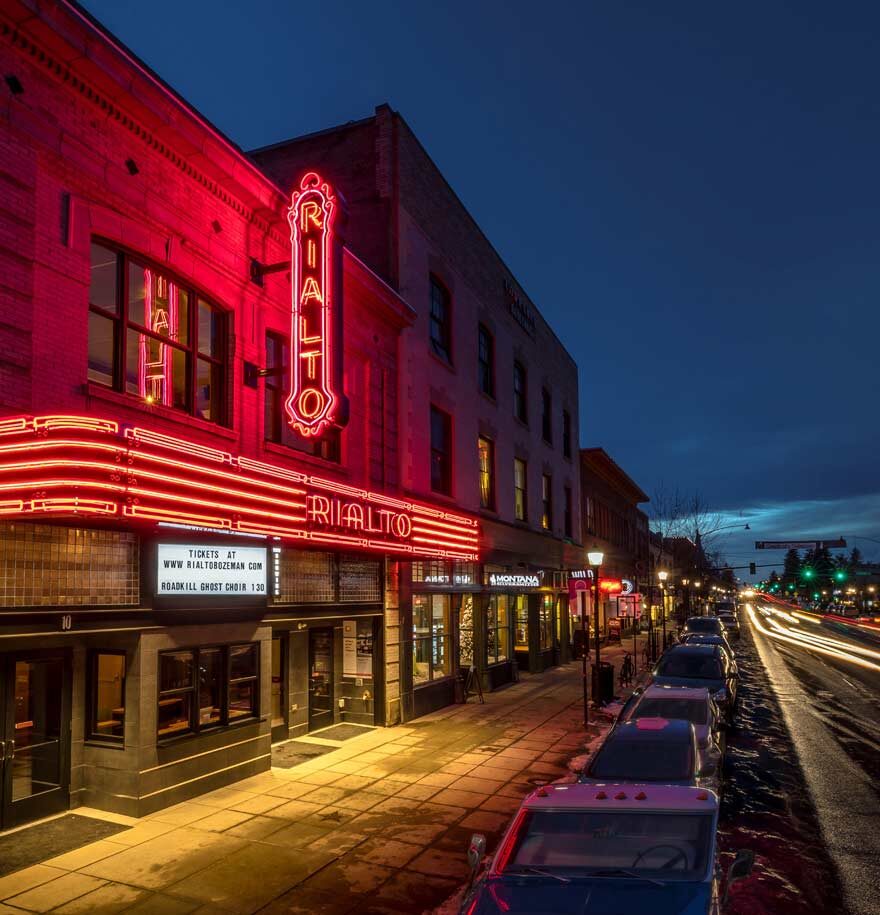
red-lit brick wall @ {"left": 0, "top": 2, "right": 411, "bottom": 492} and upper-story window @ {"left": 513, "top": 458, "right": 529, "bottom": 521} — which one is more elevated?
red-lit brick wall @ {"left": 0, "top": 2, "right": 411, "bottom": 492}

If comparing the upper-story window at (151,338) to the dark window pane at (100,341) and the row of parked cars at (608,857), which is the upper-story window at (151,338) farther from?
the row of parked cars at (608,857)

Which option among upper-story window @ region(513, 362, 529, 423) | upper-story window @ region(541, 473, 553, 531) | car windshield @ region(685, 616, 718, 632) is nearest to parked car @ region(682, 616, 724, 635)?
car windshield @ region(685, 616, 718, 632)

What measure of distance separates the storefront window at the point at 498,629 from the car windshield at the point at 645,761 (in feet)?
49.0

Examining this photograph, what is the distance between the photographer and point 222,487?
1091 cm

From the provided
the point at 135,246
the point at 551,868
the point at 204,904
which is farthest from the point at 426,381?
the point at 551,868

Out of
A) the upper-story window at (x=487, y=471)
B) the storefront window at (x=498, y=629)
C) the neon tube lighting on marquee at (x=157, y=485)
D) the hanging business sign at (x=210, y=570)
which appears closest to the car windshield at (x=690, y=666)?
the storefront window at (x=498, y=629)

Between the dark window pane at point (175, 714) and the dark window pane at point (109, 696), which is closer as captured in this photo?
the dark window pane at point (109, 696)

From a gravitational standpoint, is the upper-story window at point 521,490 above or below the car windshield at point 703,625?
above

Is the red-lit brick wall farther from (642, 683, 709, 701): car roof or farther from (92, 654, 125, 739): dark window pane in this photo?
(642, 683, 709, 701): car roof

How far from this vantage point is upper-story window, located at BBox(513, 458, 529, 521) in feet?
96.2

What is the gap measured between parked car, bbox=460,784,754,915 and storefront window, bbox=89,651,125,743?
6967mm

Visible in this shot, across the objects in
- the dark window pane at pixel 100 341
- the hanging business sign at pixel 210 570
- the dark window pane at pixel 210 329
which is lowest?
the hanging business sign at pixel 210 570

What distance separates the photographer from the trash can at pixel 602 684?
20109mm

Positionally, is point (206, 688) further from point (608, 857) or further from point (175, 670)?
point (608, 857)
